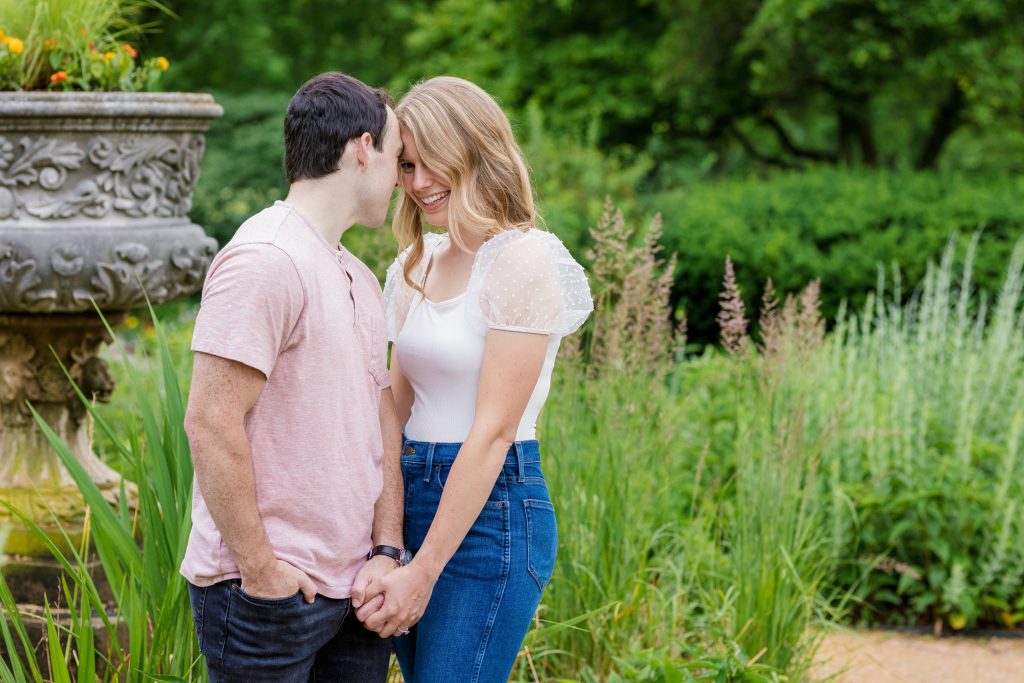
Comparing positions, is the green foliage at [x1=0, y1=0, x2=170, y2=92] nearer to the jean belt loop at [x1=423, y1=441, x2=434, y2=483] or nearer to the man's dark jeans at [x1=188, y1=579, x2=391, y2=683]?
the jean belt loop at [x1=423, y1=441, x2=434, y2=483]

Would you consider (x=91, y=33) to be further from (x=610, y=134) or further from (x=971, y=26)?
(x=610, y=134)

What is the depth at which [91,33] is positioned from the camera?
355 centimetres

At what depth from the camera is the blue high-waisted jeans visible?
7.10 ft

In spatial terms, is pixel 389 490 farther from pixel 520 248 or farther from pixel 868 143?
pixel 868 143

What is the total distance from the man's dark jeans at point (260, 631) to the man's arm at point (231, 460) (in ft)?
0.14

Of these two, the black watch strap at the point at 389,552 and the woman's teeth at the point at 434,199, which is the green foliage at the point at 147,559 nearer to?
the black watch strap at the point at 389,552

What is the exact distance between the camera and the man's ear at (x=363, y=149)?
6.51 ft

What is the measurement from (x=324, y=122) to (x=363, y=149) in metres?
0.08

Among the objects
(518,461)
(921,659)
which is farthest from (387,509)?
(921,659)

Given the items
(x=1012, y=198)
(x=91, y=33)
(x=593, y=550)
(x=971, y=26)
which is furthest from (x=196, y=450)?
(x=971, y=26)

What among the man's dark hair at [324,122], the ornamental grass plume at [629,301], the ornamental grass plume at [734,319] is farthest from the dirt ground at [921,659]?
the man's dark hair at [324,122]

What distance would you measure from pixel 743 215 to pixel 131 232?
6.61m

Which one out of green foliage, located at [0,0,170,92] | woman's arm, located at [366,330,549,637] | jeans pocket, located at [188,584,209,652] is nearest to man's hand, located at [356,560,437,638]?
woman's arm, located at [366,330,549,637]

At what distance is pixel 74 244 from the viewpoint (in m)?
3.28
